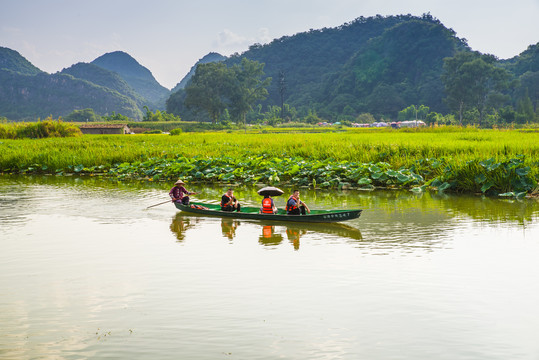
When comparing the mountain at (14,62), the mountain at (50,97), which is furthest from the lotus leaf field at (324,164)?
the mountain at (14,62)

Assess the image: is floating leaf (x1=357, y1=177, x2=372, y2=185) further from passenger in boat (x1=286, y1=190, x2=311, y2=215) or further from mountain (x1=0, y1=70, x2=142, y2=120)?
mountain (x1=0, y1=70, x2=142, y2=120)

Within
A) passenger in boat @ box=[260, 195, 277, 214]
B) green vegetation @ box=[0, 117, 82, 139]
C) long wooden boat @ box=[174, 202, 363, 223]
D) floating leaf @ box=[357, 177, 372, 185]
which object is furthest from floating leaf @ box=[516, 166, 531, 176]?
green vegetation @ box=[0, 117, 82, 139]

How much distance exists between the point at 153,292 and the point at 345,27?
620 ft

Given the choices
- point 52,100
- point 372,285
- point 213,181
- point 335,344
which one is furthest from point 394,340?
point 52,100

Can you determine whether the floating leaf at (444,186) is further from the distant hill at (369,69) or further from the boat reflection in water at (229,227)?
the distant hill at (369,69)

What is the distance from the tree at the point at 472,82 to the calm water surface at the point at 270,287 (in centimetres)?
8503

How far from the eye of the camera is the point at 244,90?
333ft

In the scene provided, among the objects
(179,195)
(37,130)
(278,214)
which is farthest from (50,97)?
(278,214)

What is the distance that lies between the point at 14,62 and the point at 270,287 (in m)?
201

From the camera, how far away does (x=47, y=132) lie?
126ft

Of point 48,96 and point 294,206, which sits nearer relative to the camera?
point 294,206

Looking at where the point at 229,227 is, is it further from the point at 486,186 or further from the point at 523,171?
the point at 523,171

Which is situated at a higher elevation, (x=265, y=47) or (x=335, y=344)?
(x=265, y=47)

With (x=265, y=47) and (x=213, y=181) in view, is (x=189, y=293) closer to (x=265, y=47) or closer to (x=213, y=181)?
(x=213, y=181)
